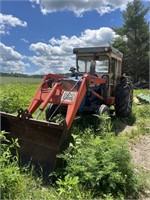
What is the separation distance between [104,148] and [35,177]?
111 cm

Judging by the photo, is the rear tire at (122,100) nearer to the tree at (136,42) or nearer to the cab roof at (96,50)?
the cab roof at (96,50)

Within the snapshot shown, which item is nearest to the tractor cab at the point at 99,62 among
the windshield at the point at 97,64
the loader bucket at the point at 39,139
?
the windshield at the point at 97,64

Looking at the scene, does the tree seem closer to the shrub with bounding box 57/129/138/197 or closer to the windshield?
the windshield

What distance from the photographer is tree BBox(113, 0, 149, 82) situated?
28797 mm

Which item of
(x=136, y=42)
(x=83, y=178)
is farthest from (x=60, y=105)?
(x=136, y=42)

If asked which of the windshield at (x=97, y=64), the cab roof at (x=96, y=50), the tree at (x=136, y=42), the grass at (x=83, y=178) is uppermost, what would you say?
the tree at (x=136, y=42)

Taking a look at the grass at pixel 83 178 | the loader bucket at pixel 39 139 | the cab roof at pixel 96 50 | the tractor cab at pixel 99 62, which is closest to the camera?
the grass at pixel 83 178

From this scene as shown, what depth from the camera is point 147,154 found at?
5465 mm

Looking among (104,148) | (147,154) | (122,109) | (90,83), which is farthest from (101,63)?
(104,148)

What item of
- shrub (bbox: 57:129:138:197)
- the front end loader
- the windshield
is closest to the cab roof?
the front end loader

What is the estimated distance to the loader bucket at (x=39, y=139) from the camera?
14.3ft

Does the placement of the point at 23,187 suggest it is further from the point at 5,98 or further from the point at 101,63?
the point at 5,98

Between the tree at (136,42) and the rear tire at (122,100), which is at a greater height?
the tree at (136,42)

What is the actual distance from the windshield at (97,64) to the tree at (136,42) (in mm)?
21599
